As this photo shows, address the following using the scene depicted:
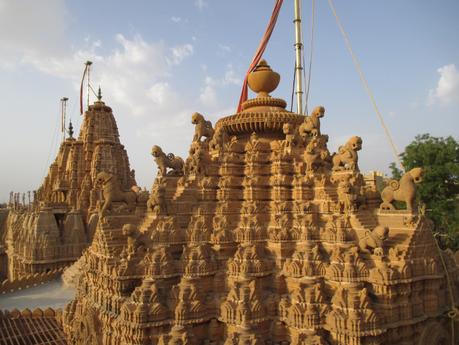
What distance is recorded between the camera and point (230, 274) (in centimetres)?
1198

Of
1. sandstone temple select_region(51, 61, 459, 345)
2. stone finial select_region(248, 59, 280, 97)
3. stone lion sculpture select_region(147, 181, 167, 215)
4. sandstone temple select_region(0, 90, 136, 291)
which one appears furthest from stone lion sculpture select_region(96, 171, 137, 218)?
sandstone temple select_region(0, 90, 136, 291)

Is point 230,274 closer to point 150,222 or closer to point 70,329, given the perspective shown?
point 150,222

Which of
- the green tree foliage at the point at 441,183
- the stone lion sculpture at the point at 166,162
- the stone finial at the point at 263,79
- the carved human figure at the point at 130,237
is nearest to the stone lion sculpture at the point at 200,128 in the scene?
the stone lion sculpture at the point at 166,162

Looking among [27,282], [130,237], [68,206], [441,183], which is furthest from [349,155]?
[68,206]

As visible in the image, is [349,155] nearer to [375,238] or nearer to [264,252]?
[375,238]

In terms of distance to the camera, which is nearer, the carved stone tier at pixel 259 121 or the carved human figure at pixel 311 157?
the carved human figure at pixel 311 157

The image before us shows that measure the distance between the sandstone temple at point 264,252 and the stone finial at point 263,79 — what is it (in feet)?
0.20

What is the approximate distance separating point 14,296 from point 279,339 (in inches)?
876

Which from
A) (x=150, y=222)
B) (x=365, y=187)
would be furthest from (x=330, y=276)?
(x=150, y=222)

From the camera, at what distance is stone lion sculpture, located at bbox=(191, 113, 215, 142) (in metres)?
16.0

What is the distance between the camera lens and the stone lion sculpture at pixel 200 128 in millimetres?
16016

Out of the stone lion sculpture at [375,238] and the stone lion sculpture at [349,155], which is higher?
the stone lion sculpture at [349,155]

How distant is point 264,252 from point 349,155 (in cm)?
541

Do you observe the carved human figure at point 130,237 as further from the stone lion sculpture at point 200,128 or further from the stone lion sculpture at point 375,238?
the stone lion sculpture at point 375,238
